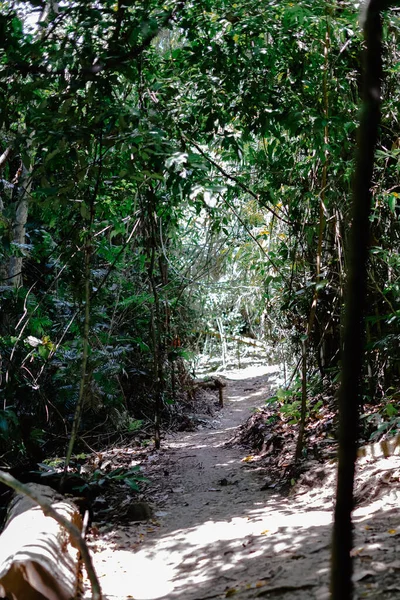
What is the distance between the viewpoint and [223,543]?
3795mm

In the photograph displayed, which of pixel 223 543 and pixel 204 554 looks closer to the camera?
pixel 204 554

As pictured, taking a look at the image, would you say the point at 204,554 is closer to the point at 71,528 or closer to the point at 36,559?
the point at 36,559

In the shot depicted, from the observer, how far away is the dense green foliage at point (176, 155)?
12.6ft

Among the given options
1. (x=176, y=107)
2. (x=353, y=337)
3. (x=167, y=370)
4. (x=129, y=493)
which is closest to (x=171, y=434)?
(x=167, y=370)

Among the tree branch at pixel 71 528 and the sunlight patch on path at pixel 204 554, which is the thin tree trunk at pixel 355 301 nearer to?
the tree branch at pixel 71 528

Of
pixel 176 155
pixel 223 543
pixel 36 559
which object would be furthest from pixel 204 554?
pixel 176 155

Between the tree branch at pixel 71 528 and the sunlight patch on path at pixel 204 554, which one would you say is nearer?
the tree branch at pixel 71 528

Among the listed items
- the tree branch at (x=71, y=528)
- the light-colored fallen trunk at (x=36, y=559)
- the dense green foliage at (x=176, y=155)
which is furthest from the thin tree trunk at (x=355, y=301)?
the dense green foliage at (x=176, y=155)

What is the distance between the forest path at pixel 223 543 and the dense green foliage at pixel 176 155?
1.16m

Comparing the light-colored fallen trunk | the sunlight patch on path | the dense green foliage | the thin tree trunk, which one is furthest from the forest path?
the thin tree trunk

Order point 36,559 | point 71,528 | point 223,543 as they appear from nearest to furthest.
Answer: point 71,528 → point 36,559 → point 223,543

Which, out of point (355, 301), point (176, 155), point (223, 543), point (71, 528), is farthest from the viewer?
point (223, 543)

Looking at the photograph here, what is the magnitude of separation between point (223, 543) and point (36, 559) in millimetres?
1342

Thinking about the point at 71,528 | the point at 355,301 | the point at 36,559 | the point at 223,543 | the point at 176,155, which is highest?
the point at 176,155
